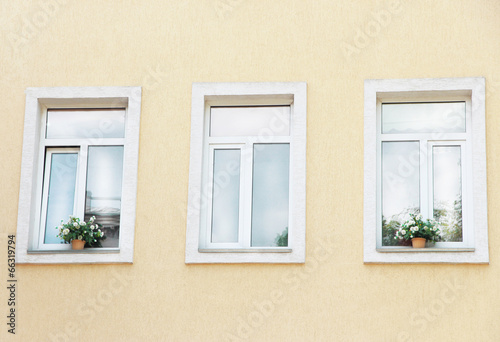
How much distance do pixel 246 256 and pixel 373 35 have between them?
285 centimetres

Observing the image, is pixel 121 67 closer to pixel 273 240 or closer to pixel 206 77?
pixel 206 77

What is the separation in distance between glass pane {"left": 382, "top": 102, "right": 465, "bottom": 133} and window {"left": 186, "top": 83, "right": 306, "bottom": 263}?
1.02 metres

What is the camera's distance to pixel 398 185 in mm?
10180

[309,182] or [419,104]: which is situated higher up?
[419,104]

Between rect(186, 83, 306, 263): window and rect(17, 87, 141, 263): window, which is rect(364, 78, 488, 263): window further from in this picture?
rect(17, 87, 141, 263): window

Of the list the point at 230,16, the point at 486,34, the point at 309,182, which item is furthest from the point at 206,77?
the point at 486,34

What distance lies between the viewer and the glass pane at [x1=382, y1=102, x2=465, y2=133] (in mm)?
10266

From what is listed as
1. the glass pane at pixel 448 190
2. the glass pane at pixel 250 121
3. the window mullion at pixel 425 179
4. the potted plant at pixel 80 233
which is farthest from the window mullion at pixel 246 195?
the glass pane at pixel 448 190

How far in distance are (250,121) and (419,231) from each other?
90.5 inches

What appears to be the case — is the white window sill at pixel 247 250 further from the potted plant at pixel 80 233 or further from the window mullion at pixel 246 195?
the potted plant at pixel 80 233

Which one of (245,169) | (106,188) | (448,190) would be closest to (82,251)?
(106,188)

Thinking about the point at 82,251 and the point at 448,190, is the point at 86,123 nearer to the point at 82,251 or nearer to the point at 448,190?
the point at 82,251

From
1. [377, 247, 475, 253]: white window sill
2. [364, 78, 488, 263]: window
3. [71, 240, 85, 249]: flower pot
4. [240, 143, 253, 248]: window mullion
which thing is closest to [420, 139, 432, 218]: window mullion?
[364, 78, 488, 263]: window

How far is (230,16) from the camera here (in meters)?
10.5
